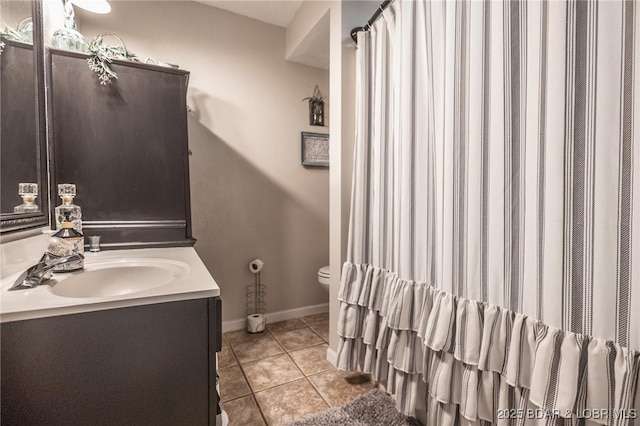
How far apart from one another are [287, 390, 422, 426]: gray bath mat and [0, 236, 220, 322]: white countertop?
3.18 feet

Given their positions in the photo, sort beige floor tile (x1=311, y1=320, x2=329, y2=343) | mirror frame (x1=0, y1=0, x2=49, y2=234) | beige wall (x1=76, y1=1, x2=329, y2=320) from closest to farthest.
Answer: mirror frame (x1=0, y1=0, x2=49, y2=234) < beige wall (x1=76, y1=1, x2=329, y2=320) < beige floor tile (x1=311, y1=320, x2=329, y2=343)

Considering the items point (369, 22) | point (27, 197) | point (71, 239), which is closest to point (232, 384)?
point (71, 239)

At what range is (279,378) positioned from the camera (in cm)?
182

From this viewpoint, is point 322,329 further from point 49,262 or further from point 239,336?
point 49,262

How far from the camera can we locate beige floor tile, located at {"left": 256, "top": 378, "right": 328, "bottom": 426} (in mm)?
1500

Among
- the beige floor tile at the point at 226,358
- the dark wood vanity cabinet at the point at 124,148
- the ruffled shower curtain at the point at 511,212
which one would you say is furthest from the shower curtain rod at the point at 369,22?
the beige floor tile at the point at 226,358

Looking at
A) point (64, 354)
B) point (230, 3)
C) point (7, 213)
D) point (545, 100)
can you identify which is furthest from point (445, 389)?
point (230, 3)

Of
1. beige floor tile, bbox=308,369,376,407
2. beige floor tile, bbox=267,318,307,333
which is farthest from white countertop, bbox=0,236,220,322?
beige floor tile, bbox=267,318,307,333

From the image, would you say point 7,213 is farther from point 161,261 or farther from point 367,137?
point 367,137

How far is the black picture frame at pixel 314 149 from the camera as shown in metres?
2.74

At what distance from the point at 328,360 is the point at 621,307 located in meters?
1.69

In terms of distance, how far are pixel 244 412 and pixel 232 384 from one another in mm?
271

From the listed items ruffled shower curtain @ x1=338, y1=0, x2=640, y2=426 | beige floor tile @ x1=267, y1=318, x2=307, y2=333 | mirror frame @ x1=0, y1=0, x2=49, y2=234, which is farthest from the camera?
beige floor tile @ x1=267, y1=318, x2=307, y2=333

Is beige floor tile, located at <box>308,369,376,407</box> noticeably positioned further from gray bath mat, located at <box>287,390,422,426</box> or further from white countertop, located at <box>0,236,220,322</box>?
white countertop, located at <box>0,236,220,322</box>
